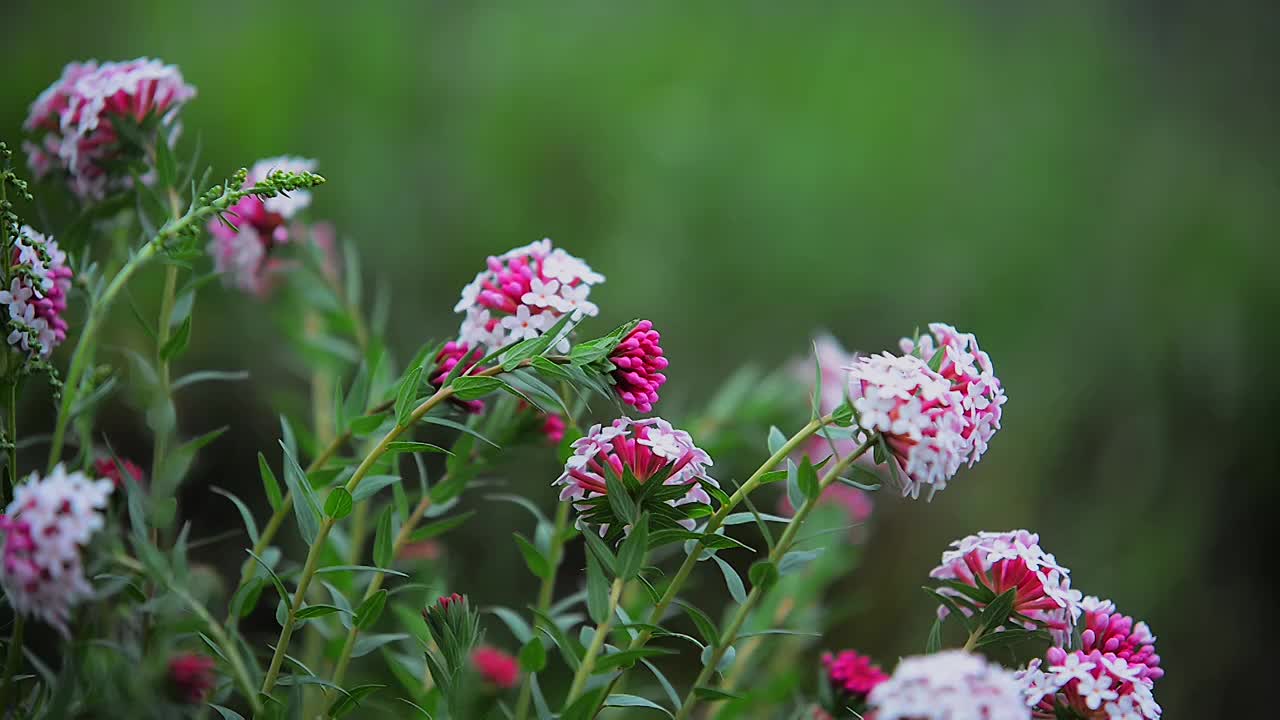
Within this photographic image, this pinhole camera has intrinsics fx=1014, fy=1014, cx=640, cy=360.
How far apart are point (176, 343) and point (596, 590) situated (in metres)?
0.32

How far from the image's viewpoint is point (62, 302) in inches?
23.3

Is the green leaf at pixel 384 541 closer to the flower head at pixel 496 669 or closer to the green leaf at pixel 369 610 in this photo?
the green leaf at pixel 369 610

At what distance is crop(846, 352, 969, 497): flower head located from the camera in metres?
0.52

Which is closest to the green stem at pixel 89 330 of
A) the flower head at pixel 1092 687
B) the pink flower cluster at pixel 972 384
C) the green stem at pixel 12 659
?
the green stem at pixel 12 659

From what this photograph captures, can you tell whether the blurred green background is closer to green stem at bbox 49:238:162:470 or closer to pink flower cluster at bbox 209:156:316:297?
pink flower cluster at bbox 209:156:316:297

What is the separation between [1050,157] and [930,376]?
187 cm

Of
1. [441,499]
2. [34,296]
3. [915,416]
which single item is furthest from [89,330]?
[915,416]

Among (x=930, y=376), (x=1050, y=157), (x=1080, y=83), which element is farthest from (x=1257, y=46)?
(x=930, y=376)

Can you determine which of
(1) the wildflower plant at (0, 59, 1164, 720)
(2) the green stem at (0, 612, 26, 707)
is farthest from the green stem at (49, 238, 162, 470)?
(2) the green stem at (0, 612, 26, 707)

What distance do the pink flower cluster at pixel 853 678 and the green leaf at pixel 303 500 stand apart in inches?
11.8

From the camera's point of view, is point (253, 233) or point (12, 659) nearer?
point (12, 659)

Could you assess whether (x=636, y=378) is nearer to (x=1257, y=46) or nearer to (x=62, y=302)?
(x=62, y=302)

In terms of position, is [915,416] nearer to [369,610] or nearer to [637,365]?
[637,365]

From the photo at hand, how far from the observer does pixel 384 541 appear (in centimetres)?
62
